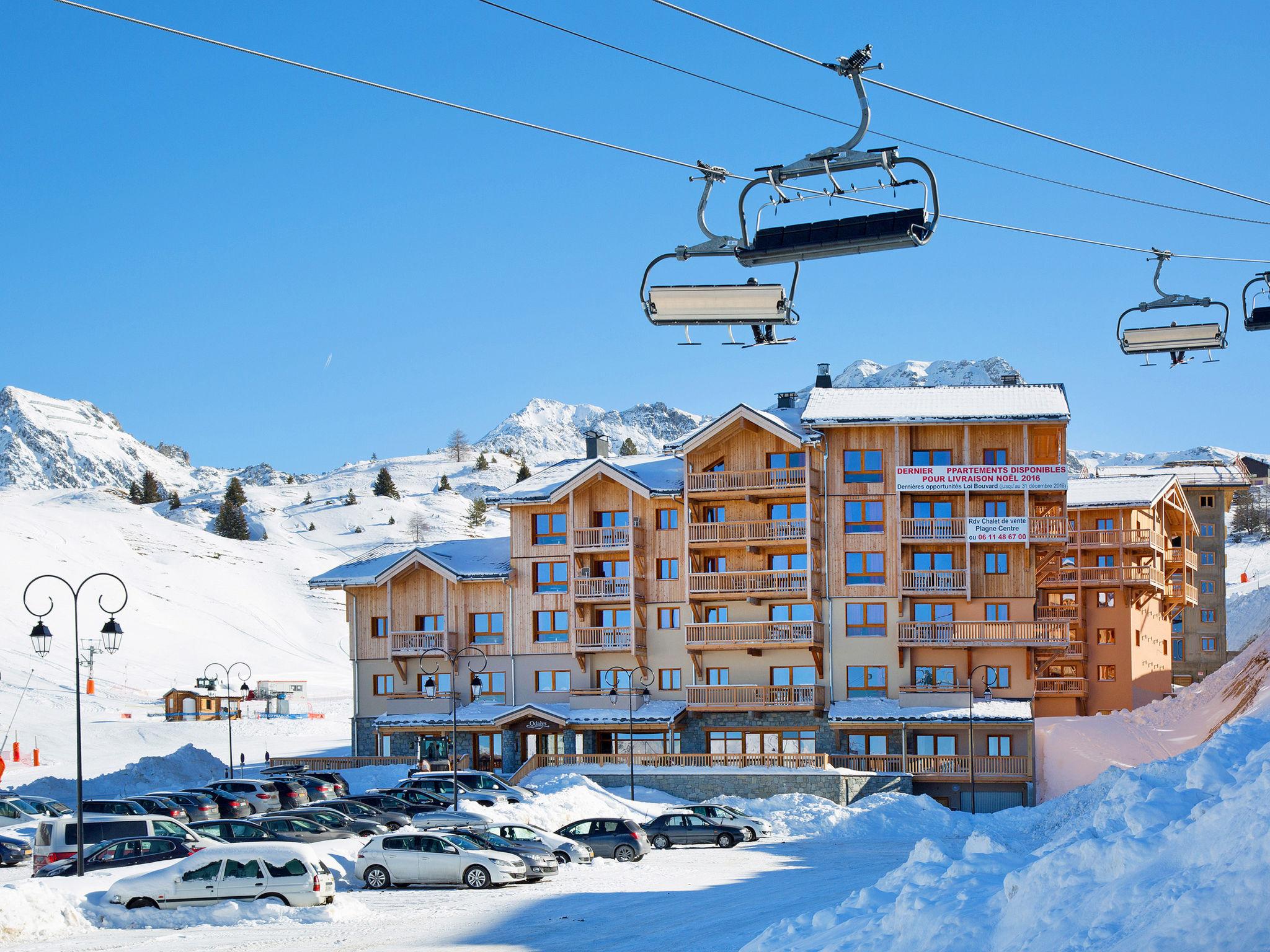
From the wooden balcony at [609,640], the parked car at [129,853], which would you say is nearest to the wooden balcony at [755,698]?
the wooden balcony at [609,640]

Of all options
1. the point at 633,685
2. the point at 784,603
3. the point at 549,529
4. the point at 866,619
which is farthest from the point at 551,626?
the point at 866,619

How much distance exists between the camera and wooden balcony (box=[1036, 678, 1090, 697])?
74.4 m

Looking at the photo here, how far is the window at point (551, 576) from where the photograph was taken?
66.4 metres

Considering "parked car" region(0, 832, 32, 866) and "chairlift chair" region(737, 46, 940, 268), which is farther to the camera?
"parked car" region(0, 832, 32, 866)

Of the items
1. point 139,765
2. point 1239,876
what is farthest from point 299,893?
point 139,765

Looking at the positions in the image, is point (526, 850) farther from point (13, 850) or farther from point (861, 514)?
point (861, 514)

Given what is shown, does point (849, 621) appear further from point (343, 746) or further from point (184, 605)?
point (184, 605)

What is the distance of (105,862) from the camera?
3266 centimetres

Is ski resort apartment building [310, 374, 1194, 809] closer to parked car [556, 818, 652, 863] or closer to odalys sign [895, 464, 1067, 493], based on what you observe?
odalys sign [895, 464, 1067, 493]

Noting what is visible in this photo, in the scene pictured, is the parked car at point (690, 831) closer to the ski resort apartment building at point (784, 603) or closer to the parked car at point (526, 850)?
the parked car at point (526, 850)

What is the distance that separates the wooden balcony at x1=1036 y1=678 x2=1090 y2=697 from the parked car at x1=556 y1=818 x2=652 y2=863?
131 feet

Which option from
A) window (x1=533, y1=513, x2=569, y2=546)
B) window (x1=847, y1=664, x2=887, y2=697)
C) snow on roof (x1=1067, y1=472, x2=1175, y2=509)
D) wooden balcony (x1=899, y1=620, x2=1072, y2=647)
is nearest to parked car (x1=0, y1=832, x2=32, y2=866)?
window (x1=533, y1=513, x2=569, y2=546)

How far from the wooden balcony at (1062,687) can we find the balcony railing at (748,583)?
1940 centimetres

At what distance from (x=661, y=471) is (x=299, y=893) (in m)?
40.0
